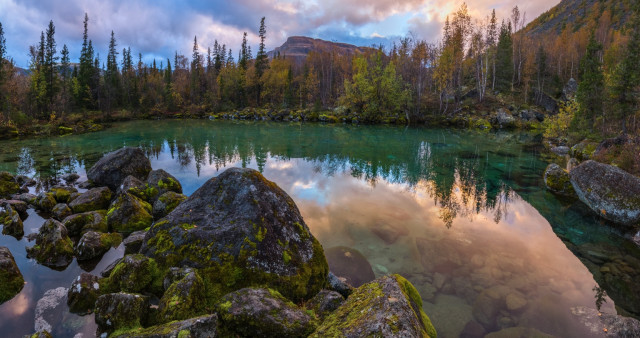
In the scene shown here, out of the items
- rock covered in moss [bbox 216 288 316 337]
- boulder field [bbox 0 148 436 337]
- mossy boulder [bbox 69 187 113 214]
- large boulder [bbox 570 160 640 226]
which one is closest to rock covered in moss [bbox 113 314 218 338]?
boulder field [bbox 0 148 436 337]

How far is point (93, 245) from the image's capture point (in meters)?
9.12

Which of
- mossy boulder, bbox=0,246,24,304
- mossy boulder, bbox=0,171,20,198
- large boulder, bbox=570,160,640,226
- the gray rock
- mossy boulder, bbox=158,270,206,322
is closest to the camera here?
mossy boulder, bbox=158,270,206,322

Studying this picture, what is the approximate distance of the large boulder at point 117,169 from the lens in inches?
637

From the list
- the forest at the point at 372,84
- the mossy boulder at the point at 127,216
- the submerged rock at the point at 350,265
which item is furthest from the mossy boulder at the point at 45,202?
the forest at the point at 372,84

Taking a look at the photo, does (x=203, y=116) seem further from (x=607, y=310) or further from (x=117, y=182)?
(x=607, y=310)

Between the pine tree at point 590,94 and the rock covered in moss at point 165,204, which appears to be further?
the pine tree at point 590,94

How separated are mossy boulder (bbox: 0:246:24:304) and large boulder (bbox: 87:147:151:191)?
934 cm

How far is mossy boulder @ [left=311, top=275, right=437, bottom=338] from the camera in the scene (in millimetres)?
3621

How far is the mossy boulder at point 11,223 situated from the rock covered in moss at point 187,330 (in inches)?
368

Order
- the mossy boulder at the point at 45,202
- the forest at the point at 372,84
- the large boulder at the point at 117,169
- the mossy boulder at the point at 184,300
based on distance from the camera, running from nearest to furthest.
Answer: the mossy boulder at the point at 184,300
the mossy boulder at the point at 45,202
the large boulder at the point at 117,169
the forest at the point at 372,84

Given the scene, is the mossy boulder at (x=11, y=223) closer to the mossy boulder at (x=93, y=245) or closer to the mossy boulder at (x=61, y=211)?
the mossy boulder at (x=61, y=211)

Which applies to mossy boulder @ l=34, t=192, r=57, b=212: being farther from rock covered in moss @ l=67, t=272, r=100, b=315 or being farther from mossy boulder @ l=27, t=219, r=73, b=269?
rock covered in moss @ l=67, t=272, r=100, b=315

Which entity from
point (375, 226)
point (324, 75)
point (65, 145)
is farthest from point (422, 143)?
point (324, 75)

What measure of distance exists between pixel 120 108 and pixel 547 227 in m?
89.0
